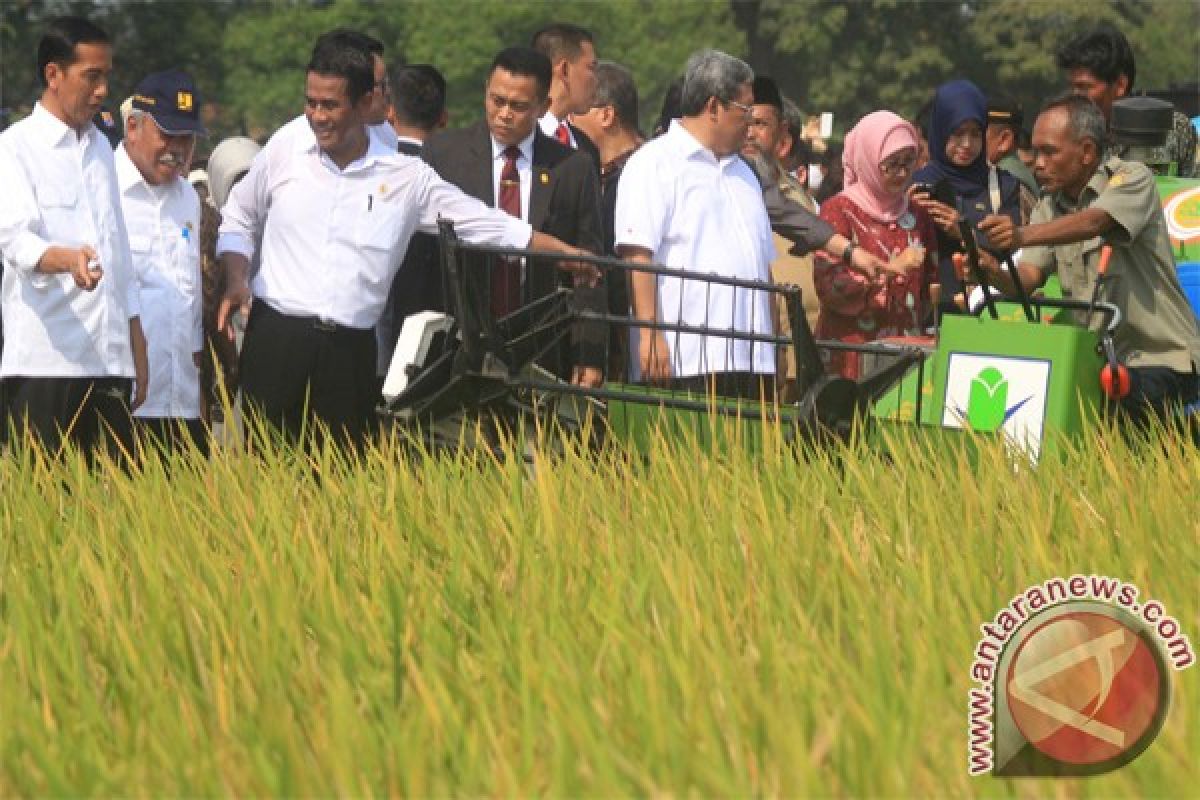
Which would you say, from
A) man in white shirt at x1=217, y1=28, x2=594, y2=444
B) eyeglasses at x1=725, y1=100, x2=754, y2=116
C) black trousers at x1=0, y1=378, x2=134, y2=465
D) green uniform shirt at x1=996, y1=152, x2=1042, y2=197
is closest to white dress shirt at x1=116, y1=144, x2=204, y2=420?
man in white shirt at x1=217, y1=28, x2=594, y2=444

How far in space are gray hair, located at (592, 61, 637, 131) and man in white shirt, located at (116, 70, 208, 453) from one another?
218 centimetres

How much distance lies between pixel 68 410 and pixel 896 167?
2840 mm

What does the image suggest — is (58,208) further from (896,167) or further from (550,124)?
(896,167)

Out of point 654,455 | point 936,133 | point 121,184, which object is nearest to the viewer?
point 654,455

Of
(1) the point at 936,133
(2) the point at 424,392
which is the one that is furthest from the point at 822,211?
(2) the point at 424,392

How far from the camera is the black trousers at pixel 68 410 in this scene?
260 inches

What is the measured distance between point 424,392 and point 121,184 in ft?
3.97

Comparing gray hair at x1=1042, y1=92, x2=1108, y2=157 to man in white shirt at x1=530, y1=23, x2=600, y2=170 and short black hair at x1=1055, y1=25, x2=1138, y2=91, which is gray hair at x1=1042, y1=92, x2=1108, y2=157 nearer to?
short black hair at x1=1055, y1=25, x2=1138, y2=91

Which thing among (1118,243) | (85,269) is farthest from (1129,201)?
(85,269)

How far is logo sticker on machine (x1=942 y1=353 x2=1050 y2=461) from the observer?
6363 millimetres

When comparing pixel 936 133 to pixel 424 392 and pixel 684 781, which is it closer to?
pixel 424 392

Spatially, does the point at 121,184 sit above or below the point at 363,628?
above

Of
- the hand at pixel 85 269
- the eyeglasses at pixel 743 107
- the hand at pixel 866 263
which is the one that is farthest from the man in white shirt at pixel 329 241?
the hand at pixel 866 263

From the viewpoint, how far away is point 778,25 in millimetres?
72625
